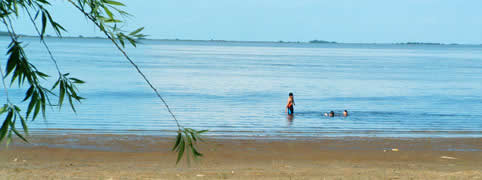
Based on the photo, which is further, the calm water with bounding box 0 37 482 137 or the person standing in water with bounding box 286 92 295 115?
the person standing in water with bounding box 286 92 295 115

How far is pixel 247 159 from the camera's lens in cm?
1546

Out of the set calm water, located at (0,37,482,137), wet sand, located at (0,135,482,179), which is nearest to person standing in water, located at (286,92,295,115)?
calm water, located at (0,37,482,137)

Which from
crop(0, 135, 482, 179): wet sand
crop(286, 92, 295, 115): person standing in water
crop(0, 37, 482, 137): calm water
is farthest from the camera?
crop(286, 92, 295, 115): person standing in water

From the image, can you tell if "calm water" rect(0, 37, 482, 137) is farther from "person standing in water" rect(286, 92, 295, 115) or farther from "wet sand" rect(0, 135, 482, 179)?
"wet sand" rect(0, 135, 482, 179)

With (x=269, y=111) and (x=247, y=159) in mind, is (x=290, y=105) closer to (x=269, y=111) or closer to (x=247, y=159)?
(x=269, y=111)

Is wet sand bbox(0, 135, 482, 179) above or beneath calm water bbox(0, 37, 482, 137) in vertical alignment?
above

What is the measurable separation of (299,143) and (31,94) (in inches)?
595

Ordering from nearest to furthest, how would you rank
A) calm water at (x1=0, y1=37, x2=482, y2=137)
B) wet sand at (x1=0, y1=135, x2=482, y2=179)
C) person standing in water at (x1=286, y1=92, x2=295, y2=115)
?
wet sand at (x1=0, y1=135, x2=482, y2=179), calm water at (x1=0, y1=37, x2=482, y2=137), person standing in water at (x1=286, y1=92, x2=295, y2=115)

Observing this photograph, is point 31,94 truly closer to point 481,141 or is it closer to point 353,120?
point 481,141

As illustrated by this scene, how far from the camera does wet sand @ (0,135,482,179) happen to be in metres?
12.0

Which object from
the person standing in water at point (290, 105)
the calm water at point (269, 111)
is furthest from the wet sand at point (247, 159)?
the person standing in water at point (290, 105)

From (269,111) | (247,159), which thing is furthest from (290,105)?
(247,159)

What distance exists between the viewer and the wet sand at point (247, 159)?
39.2 ft

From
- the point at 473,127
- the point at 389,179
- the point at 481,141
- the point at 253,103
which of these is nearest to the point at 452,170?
the point at 389,179
